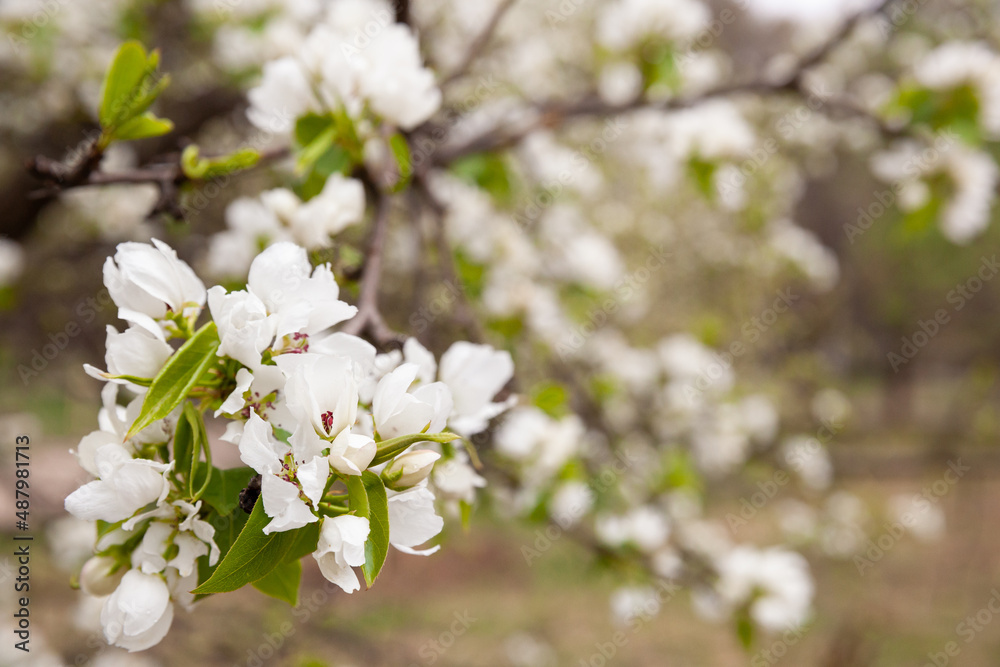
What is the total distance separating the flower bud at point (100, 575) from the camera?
→ 1.95 feet

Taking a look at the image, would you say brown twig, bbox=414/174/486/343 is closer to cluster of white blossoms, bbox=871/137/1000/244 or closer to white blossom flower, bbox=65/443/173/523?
white blossom flower, bbox=65/443/173/523

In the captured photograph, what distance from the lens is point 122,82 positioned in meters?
0.70

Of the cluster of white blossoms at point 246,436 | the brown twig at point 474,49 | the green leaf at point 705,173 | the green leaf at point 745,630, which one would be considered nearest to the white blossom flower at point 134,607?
the cluster of white blossoms at point 246,436

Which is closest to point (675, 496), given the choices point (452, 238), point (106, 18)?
point (452, 238)

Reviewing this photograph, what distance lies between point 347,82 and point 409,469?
545 mm

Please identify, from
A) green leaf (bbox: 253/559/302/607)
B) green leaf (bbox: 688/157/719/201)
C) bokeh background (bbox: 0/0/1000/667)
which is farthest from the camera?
bokeh background (bbox: 0/0/1000/667)

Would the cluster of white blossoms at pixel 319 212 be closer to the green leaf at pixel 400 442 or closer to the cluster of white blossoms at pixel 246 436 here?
the cluster of white blossoms at pixel 246 436

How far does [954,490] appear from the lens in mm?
6754

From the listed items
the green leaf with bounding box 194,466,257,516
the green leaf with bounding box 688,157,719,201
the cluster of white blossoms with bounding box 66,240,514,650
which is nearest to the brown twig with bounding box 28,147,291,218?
the cluster of white blossoms with bounding box 66,240,514,650

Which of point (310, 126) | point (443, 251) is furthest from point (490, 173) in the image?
point (310, 126)

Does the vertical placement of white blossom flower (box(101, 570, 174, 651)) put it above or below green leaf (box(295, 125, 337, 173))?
below

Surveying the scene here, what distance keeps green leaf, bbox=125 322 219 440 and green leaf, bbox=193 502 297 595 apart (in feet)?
0.34

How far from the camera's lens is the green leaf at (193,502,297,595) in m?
0.46

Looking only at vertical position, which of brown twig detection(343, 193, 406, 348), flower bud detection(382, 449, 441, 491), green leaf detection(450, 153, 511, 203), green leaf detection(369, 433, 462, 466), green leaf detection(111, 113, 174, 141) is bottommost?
green leaf detection(450, 153, 511, 203)
